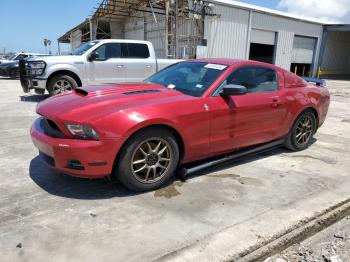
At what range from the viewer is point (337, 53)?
103 ft

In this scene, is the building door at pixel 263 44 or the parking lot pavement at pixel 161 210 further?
the building door at pixel 263 44

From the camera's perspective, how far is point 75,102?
366 centimetres

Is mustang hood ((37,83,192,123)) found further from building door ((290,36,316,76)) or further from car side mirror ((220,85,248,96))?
building door ((290,36,316,76))

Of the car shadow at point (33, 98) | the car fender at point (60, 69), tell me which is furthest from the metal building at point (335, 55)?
the car shadow at point (33, 98)

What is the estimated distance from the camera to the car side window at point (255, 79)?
14.6 ft

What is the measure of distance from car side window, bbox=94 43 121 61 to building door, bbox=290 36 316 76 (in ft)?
61.6

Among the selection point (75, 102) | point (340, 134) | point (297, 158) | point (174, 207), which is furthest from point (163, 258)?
point (340, 134)

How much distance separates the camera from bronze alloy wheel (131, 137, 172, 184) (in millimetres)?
3598

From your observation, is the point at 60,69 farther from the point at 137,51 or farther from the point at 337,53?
the point at 337,53

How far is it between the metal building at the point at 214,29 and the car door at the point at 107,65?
972 cm

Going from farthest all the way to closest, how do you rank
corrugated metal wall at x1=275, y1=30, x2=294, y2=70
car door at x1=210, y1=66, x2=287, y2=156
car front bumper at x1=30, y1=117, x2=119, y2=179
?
corrugated metal wall at x1=275, y1=30, x2=294, y2=70 < car door at x1=210, y1=66, x2=287, y2=156 < car front bumper at x1=30, y1=117, x2=119, y2=179

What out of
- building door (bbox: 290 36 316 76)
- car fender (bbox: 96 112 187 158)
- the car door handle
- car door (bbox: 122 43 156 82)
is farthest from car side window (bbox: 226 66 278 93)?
building door (bbox: 290 36 316 76)

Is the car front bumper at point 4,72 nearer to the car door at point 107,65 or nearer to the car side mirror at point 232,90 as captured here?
the car door at point 107,65

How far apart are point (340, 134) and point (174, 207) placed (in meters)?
5.20
